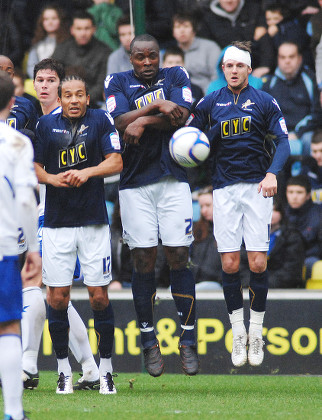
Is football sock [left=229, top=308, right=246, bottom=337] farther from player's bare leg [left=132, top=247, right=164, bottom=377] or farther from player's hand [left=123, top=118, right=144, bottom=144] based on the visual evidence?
player's hand [left=123, top=118, right=144, bottom=144]

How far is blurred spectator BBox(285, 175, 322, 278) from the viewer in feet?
30.0

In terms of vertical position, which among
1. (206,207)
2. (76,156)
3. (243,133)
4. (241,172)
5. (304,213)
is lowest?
(304,213)

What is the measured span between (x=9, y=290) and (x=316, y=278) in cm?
494

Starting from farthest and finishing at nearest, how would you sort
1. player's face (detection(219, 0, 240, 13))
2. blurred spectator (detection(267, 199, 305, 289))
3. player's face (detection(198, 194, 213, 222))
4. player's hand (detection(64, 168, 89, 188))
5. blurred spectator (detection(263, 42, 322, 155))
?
player's face (detection(219, 0, 240, 13))
blurred spectator (detection(263, 42, 322, 155))
player's face (detection(198, 194, 213, 222))
blurred spectator (detection(267, 199, 305, 289))
player's hand (detection(64, 168, 89, 188))

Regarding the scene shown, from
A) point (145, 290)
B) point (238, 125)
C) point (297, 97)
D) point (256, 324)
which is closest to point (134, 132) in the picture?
point (238, 125)

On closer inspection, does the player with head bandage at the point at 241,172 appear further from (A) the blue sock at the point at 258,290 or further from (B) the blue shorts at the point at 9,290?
(B) the blue shorts at the point at 9,290

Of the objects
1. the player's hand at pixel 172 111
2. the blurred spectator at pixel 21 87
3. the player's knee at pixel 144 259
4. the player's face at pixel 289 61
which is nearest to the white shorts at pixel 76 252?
the player's knee at pixel 144 259

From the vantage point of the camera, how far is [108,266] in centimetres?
648

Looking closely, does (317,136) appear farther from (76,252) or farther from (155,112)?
(76,252)

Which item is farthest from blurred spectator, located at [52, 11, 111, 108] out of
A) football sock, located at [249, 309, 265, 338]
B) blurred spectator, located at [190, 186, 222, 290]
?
football sock, located at [249, 309, 265, 338]

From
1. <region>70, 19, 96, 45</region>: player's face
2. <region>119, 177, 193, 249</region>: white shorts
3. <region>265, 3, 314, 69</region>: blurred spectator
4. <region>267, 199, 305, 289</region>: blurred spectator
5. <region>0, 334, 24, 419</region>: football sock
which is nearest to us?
<region>0, 334, 24, 419</region>: football sock

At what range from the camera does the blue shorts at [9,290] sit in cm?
470

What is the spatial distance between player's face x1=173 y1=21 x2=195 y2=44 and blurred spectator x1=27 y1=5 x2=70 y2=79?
132 centimetres

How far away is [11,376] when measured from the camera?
183 inches
